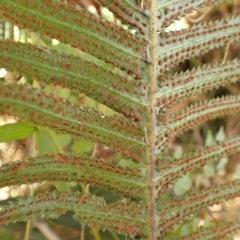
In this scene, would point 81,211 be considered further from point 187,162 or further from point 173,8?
point 173,8

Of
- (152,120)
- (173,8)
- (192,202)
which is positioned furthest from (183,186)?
(173,8)

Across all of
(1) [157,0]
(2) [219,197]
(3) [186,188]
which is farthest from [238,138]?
(3) [186,188]

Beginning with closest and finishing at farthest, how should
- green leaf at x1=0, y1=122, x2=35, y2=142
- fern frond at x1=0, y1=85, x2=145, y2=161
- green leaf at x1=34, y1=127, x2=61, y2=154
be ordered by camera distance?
fern frond at x1=0, y1=85, x2=145, y2=161, green leaf at x1=0, y1=122, x2=35, y2=142, green leaf at x1=34, y1=127, x2=61, y2=154

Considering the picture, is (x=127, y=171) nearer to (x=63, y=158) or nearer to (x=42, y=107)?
(x=63, y=158)

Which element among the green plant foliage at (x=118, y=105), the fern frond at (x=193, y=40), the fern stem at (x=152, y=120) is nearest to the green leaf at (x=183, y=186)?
the green plant foliage at (x=118, y=105)

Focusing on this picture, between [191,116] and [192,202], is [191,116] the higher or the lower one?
the higher one

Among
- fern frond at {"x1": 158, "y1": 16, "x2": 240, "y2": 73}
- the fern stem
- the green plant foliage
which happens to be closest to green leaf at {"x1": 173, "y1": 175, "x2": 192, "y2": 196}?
the green plant foliage

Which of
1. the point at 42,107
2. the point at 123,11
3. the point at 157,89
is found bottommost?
the point at 42,107

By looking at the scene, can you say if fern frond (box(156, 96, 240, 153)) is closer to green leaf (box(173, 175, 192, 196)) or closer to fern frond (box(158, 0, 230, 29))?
fern frond (box(158, 0, 230, 29))

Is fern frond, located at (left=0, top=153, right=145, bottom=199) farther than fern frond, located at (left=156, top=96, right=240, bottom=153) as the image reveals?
No
